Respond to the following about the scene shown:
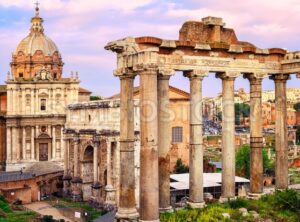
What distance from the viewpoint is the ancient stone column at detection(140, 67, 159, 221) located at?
1523cm

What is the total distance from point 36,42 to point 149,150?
4265 cm

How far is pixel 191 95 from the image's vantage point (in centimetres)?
1759

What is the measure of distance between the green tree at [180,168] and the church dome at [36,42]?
18761 mm

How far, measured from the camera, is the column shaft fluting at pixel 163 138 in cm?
1694

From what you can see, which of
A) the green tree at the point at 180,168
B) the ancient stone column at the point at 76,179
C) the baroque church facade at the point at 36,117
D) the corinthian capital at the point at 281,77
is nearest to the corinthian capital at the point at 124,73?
the corinthian capital at the point at 281,77

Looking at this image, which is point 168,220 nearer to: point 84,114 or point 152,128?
point 152,128

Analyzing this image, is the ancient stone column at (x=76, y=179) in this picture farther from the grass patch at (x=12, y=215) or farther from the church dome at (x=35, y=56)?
the church dome at (x=35, y=56)

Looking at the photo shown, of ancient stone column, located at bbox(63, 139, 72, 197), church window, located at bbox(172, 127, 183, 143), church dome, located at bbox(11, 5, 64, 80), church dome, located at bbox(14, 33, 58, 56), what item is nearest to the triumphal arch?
ancient stone column, located at bbox(63, 139, 72, 197)

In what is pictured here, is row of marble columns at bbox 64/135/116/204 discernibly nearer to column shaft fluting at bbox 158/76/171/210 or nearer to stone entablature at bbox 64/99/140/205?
stone entablature at bbox 64/99/140/205

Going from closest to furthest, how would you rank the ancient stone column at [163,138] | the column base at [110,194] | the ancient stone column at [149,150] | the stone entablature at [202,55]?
the ancient stone column at [149,150] < the stone entablature at [202,55] < the ancient stone column at [163,138] < the column base at [110,194]

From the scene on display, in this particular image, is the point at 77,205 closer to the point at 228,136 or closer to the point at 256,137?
the point at 256,137

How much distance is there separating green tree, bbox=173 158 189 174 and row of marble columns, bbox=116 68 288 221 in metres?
28.5

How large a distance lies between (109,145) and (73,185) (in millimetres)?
7212

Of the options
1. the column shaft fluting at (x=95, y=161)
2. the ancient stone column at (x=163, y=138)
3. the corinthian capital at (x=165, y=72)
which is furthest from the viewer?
the column shaft fluting at (x=95, y=161)
